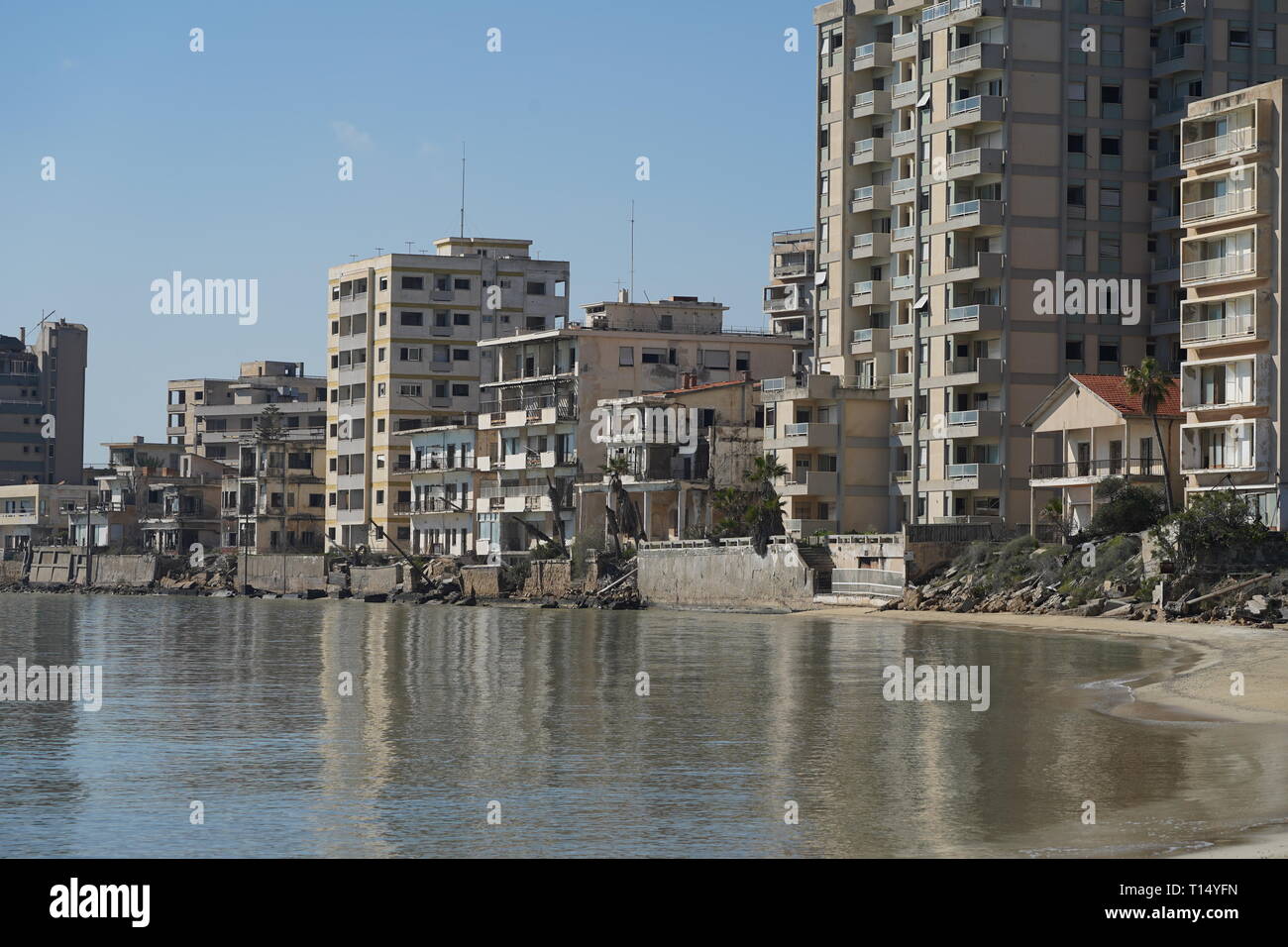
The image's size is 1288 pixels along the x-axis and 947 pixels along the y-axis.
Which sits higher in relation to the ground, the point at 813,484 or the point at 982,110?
the point at 982,110

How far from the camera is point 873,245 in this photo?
111125mm

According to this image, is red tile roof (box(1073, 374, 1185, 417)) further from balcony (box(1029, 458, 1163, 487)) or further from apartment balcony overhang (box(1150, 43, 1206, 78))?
apartment balcony overhang (box(1150, 43, 1206, 78))

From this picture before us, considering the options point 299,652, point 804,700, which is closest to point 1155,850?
point 804,700

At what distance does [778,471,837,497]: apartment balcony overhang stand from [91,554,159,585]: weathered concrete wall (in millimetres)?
78860

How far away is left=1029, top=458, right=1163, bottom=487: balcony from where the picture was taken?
3413 inches

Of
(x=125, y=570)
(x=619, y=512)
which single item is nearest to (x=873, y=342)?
(x=619, y=512)

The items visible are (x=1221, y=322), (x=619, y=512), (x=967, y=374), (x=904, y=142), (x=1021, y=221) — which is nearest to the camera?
(x=1221, y=322)

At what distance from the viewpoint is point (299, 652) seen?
244ft

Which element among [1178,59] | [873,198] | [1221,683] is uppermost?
[1178,59]

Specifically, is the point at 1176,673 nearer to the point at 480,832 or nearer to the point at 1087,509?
the point at 480,832

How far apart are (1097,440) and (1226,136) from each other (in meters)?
15.7

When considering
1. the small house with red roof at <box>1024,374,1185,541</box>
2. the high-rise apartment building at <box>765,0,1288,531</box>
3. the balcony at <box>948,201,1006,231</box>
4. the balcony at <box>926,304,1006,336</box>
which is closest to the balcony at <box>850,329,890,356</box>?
the high-rise apartment building at <box>765,0,1288,531</box>

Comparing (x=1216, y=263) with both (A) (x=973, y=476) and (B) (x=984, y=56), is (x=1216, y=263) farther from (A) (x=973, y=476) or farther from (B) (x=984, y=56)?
(B) (x=984, y=56)
